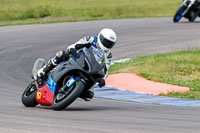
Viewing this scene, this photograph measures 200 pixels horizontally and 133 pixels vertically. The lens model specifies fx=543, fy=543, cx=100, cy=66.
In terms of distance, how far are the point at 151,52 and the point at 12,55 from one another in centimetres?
490

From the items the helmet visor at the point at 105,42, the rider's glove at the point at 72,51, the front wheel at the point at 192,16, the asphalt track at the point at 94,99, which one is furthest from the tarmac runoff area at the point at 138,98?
the front wheel at the point at 192,16

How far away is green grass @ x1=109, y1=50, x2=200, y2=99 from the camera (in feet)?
41.6

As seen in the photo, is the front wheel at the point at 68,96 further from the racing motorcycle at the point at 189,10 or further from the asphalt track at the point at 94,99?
the racing motorcycle at the point at 189,10

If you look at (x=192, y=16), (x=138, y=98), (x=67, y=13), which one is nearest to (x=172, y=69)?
(x=138, y=98)

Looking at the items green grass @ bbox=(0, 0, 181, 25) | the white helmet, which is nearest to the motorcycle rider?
the white helmet

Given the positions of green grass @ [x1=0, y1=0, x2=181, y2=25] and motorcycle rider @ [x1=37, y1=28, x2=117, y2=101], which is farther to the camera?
green grass @ [x1=0, y1=0, x2=181, y2=25]

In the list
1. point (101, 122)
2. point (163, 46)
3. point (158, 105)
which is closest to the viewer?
point (101, 122)

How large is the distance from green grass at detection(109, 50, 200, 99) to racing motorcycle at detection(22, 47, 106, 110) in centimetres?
292

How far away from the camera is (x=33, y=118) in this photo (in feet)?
25.6

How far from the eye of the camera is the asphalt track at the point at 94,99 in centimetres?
726

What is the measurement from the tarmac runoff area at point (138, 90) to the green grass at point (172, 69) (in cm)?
35

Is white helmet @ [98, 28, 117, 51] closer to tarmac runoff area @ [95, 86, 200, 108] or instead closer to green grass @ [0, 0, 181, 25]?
tarmac runoff area @ [95, 86, 200, 108]

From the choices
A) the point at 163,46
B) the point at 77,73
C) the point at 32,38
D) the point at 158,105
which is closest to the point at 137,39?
the point at 163,46

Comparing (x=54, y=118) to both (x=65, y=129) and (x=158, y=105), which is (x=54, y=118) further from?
(x=158, y=105)
